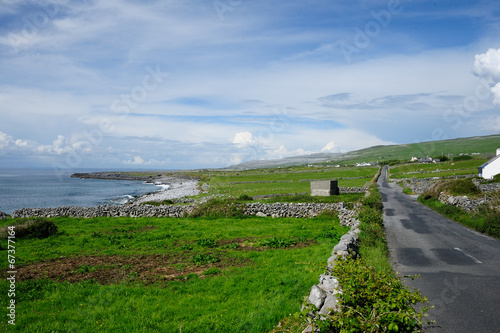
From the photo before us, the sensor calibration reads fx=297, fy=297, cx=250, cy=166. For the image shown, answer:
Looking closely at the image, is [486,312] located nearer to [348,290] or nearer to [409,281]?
[409,281]

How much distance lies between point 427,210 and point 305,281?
2963 centimetres

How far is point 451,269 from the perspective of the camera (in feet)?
44.8

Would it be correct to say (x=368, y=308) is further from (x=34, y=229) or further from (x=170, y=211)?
(x=170, y=211)

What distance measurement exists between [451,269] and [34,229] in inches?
968

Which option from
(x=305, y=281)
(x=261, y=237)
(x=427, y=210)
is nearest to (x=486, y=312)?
(x=305, y=281)

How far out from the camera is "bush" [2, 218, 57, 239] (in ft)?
64.4

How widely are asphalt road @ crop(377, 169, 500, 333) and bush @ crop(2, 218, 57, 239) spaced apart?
21.7 meters

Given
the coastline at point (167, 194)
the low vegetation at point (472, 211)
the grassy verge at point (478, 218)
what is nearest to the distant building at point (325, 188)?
the low vegetation at point (472, 211)

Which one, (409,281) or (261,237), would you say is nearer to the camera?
(409,281)

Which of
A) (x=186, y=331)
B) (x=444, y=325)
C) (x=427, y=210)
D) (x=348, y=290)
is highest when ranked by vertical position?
(x=348, y=290)

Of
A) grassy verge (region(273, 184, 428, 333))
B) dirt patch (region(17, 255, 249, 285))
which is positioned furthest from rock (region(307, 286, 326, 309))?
dirt patch (region(17, 255, 249, 285))

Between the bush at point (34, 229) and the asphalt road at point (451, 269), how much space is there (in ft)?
71.3

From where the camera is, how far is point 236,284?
11.1 m

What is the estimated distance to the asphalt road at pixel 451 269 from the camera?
28.9 ft
